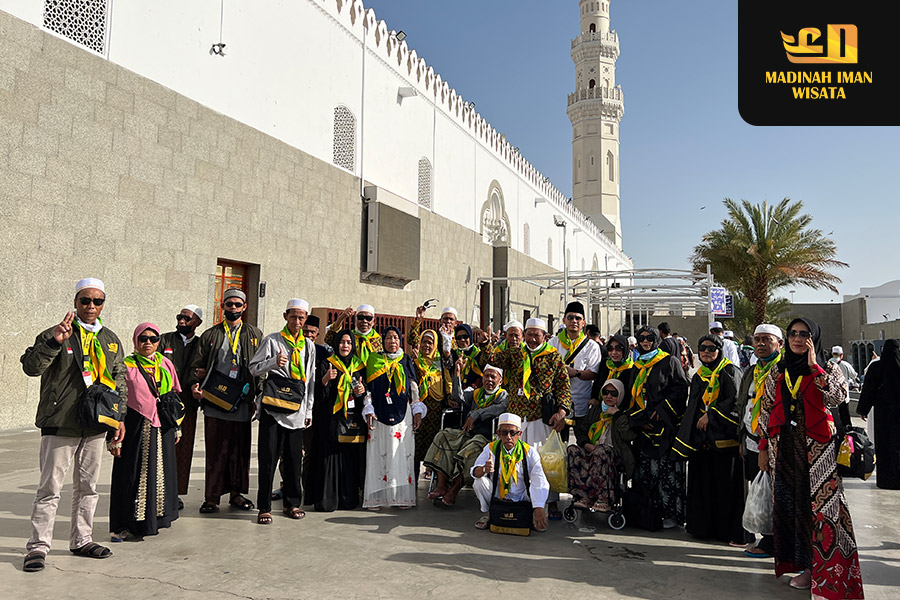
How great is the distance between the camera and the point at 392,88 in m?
13.7

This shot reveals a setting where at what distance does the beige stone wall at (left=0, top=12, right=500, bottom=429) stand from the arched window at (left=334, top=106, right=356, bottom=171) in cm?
103

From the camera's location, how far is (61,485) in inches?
130

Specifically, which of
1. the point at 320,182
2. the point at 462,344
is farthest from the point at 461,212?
the point at 462,344

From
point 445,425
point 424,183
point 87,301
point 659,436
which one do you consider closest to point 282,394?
point 87,301

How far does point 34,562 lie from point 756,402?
394 cm

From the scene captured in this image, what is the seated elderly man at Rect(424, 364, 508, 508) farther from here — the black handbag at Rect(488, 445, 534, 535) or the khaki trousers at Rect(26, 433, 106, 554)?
the khaki trousers at Rect(26, 433, 106, 554)

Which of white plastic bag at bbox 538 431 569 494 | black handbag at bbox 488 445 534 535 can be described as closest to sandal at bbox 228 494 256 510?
black handbag at bbox 488 445 534 535

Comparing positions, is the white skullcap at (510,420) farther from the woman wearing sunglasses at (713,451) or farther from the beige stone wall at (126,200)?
the beige stone wall at (126,200)

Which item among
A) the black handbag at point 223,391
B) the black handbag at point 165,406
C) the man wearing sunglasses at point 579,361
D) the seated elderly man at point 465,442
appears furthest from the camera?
the man wearing sunglasses at point 579,361

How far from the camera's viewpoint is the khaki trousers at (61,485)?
10.7 ft

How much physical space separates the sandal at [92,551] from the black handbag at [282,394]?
1.22m

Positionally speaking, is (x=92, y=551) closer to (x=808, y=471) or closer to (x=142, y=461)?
(x=142, y=461)

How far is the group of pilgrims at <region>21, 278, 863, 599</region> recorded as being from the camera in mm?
3219

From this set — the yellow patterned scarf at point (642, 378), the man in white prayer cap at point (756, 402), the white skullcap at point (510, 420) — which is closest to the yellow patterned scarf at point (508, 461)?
the white skullcap at point (510, 420)
